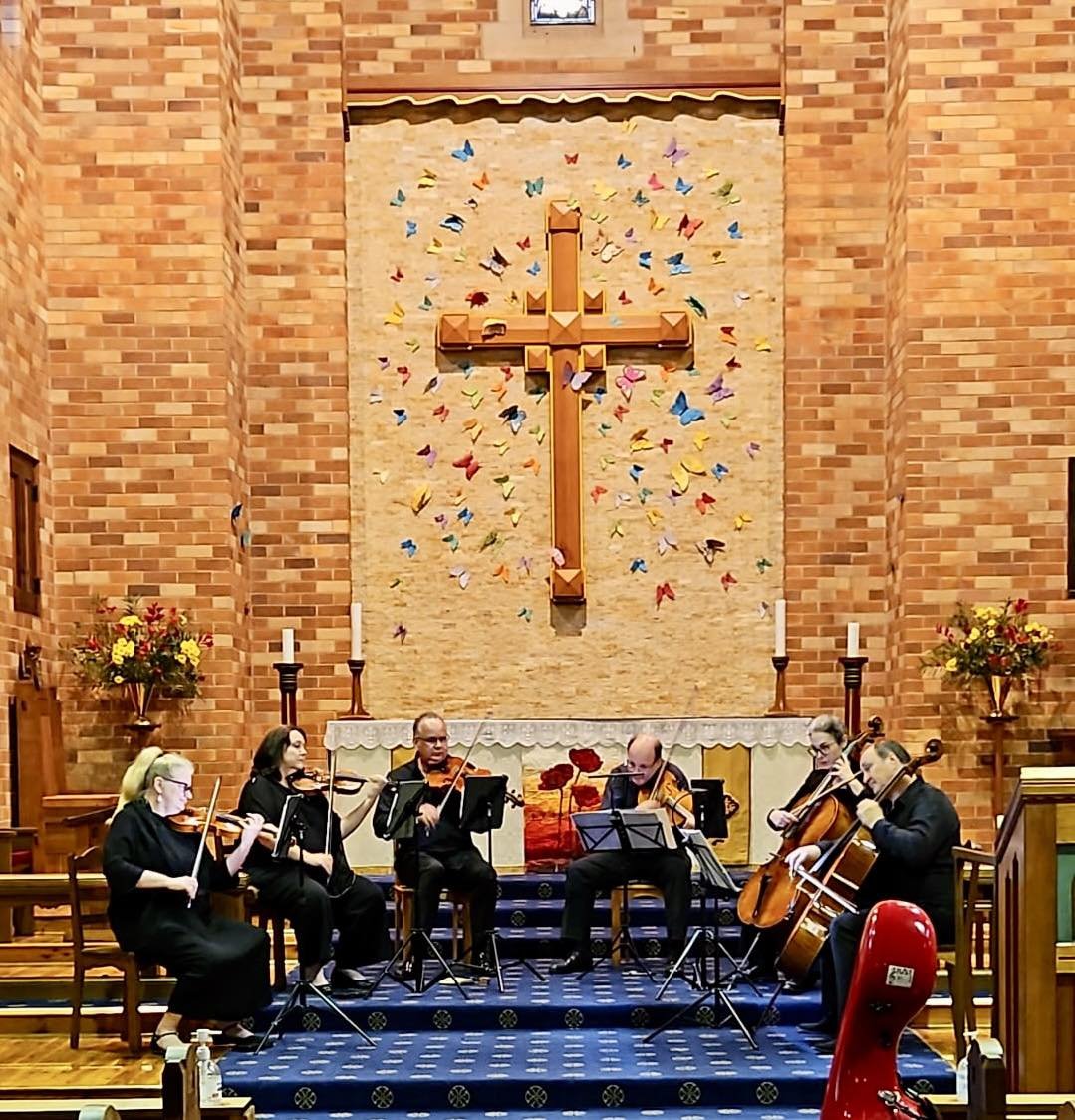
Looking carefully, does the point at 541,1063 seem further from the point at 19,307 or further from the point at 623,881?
the point at 19,307

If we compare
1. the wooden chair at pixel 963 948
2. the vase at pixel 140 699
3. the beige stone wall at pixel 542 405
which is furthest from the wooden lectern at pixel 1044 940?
the vase at pixel 140 699

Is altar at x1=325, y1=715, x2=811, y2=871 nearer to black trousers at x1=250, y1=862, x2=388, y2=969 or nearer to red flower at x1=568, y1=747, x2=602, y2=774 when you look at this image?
red flower at x1=568, y1=747, x2=602, y2=774

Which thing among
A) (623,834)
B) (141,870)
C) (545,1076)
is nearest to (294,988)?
(141,870)

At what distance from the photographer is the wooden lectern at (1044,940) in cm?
496

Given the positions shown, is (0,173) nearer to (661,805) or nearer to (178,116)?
(178,116)

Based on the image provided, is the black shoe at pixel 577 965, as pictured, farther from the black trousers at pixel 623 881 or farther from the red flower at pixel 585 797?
the red flower at pixel 585 797

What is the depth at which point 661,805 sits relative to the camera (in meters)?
7.71

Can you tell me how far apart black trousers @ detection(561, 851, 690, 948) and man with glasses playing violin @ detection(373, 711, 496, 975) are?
38 centimetres

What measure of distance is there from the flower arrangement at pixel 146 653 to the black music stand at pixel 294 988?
112 inches

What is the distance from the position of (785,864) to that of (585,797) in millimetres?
2347

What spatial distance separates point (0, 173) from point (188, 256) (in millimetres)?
1239

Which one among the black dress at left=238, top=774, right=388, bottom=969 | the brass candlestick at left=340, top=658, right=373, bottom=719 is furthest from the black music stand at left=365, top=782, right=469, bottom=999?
the brass candlestick at left=340, top=658, right=373, bottom=719

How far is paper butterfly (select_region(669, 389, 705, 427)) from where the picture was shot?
10.8m

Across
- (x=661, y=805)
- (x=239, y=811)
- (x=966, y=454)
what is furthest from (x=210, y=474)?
(x=966, y=454)
